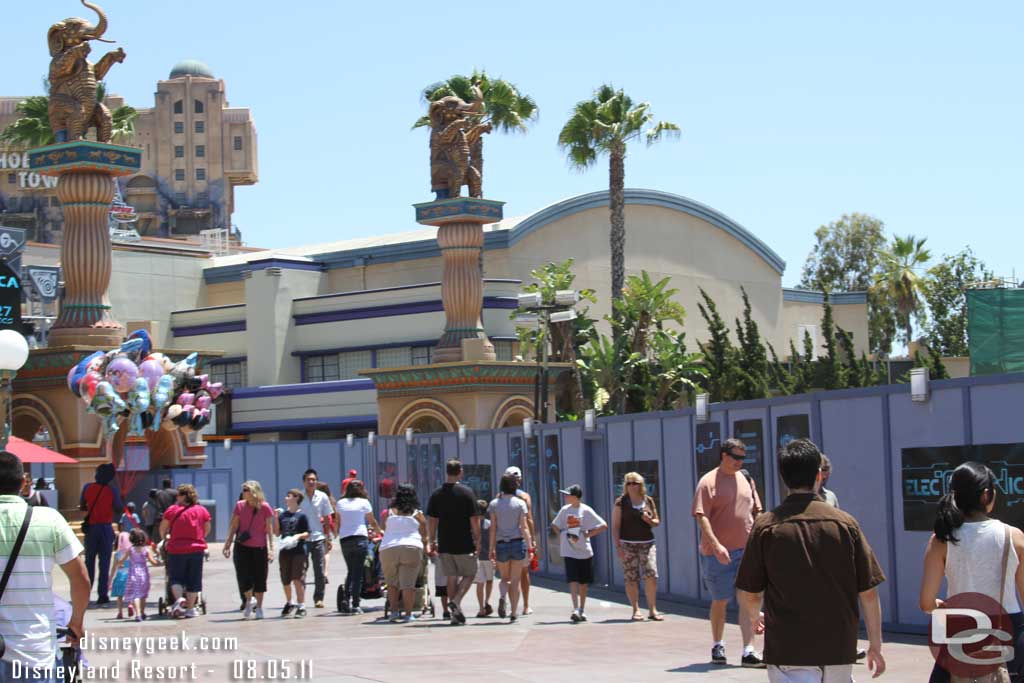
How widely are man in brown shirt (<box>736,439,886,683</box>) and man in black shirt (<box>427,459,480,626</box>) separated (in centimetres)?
1016

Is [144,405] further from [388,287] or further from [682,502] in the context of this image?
[388,287]

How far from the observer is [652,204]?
59.5m

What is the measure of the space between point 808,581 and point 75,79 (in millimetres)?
30811

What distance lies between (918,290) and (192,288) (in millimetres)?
33523

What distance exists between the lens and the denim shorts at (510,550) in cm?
1723

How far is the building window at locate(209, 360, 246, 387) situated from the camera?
56938 millimetres

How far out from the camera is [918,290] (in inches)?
Result: 2815

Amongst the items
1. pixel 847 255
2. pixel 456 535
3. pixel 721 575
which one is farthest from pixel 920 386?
pixel 847 255

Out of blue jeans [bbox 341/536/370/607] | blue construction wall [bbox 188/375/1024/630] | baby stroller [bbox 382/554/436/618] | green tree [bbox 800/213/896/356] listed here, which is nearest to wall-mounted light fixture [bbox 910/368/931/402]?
blue construction wall [bbox 188/375/1024/630]

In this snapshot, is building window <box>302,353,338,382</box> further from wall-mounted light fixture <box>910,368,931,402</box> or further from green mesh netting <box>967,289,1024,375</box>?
wall-mounted light fixture <box>910,368,931,402</box>

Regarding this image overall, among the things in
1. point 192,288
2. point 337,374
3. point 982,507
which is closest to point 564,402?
point 337,374

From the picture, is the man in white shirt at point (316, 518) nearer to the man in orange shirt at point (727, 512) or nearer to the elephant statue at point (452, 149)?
the man in orange shirt at point (727, 512)

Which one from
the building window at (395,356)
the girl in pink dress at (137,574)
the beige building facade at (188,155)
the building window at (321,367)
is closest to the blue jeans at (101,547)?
the girl in pink dress at (137,574)

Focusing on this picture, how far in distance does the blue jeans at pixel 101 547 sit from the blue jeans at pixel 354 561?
146 inches
